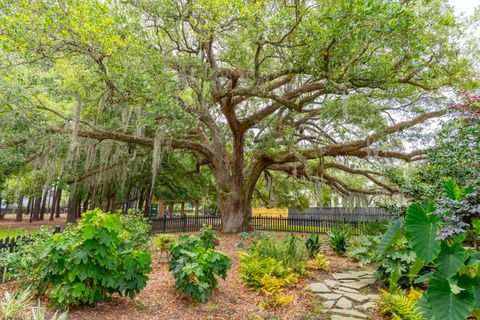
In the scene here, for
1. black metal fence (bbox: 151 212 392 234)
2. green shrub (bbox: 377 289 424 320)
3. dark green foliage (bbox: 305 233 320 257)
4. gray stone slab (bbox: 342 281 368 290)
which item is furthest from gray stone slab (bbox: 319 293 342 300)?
black metal fence (bbox: 151 212 392 234)

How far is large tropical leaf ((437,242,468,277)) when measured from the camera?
2.37 meters

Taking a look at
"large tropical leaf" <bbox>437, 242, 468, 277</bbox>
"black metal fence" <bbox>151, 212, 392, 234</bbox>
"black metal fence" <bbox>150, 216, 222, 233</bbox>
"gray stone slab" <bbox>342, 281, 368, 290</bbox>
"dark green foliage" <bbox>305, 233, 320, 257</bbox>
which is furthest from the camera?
"black metal fence" <bbox>151, 212, 392, 234</bbox>

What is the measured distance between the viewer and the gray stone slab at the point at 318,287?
4.71m

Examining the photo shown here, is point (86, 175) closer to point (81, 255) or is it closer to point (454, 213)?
point (81, 255)

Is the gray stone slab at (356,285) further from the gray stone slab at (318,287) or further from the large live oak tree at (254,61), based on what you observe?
the large live oak tree at (254,61)

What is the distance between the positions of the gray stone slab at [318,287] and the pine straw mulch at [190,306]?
13cm

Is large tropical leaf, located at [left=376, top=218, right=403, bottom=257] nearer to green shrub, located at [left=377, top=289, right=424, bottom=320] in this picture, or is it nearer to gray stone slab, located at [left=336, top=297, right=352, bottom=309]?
green shrub, located at [left=377, top=289, right=424, bottom=320]

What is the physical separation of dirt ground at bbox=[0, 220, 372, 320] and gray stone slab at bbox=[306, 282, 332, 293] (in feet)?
0.47

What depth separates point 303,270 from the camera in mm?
5363

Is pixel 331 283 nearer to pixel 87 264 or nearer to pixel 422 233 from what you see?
pixel 422 233

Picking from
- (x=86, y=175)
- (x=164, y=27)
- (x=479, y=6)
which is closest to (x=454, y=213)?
(x=164, y=27)

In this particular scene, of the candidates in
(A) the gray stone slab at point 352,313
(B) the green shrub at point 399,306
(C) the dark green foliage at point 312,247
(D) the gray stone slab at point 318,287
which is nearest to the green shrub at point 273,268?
(D) the gray stone slab at point 318,287

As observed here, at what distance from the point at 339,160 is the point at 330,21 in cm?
726

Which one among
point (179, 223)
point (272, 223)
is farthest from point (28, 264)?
point (272, 223)
